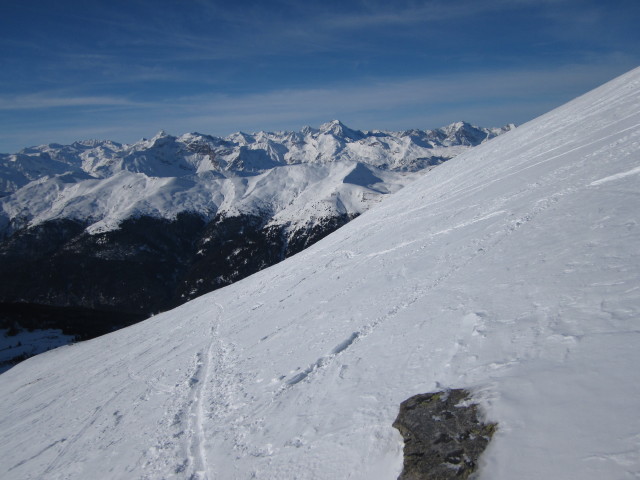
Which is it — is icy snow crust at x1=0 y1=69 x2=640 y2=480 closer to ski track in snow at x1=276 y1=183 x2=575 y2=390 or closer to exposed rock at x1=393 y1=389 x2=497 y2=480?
ski track in snow at x1=276 y1=183 x2=575 y2=390

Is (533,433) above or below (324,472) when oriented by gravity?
above

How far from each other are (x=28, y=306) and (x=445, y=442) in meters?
104

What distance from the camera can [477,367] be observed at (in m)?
8.06

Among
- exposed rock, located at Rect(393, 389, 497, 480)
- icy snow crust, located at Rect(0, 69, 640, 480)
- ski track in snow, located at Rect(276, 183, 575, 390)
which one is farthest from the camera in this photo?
ski track in snow, located at Rect(276, 183, 575, 390)

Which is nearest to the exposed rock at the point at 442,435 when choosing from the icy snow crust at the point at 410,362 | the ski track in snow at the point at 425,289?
the icy snow crust at the point at 410,362

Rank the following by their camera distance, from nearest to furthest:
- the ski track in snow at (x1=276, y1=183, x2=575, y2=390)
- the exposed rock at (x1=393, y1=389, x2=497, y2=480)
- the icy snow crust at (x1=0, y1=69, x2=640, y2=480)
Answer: the exposed rock at (x1=393, y1=389, x2=497, y2=480) → the icy snow crust at (x1=0, y1=69, x2=640, y2=480) → the ski track in snow at (x1=276, y1=183, x2=575, y2=390)

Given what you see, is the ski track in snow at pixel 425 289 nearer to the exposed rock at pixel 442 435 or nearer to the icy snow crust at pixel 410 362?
the icy snow crust at pixel 410 362

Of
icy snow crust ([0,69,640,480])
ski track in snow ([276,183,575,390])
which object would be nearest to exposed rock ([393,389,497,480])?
icy snow crust ([0,69,640,480])

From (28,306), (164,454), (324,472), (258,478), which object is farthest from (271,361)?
(28,306)

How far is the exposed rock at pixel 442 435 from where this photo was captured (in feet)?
19.3

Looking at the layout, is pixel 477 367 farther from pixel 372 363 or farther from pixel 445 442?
pixel 372 363

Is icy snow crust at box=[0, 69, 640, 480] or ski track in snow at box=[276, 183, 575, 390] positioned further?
ski track in snow at box=[276, 183, 575, 390]

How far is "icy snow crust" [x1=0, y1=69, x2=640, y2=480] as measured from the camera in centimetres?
625

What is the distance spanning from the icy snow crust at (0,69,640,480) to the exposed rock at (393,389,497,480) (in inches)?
10.9
